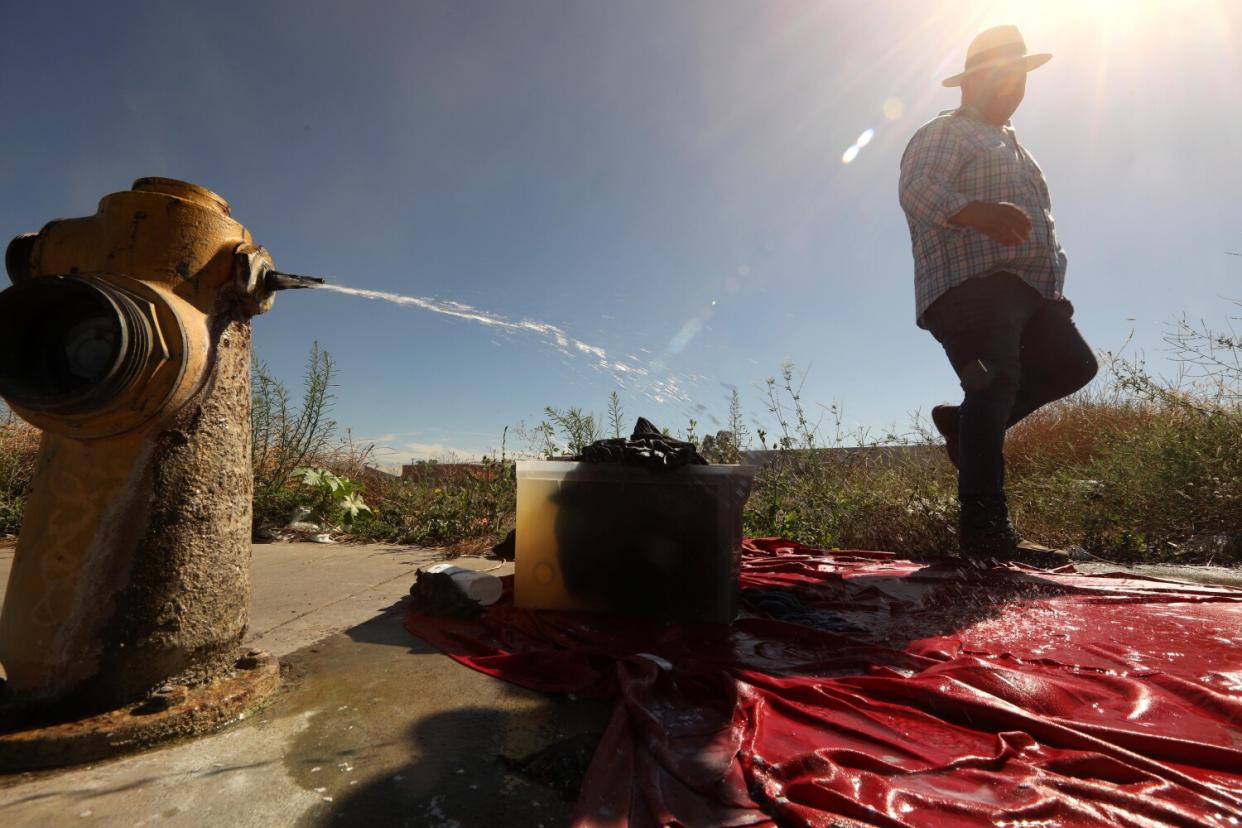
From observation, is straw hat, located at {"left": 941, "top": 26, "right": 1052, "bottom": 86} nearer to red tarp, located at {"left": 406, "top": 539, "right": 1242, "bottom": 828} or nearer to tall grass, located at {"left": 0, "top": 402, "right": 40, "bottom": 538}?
red tarp, located at {"left": 406, "top": 539, "right": 1242, "bottom": 828}

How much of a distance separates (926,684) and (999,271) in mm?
2547

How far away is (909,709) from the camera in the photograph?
131cm

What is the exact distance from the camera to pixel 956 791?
3.27ft

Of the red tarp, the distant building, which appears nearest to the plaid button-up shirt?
the red tarp

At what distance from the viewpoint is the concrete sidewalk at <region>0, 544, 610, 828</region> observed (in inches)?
37.4

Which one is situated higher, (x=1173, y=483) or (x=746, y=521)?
Answer: (x=1173, y=483)

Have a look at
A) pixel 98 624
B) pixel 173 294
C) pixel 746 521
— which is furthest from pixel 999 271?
pixel 98 624

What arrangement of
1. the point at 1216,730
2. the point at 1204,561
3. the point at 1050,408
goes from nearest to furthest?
the point at 1216,730 → the point at 1204,561 → the point at 1050,408

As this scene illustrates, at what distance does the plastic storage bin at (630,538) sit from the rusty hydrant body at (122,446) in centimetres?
104

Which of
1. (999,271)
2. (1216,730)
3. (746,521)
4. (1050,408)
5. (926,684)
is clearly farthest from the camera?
(1050,408)

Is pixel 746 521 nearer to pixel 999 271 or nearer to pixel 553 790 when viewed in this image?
pixel 999 271

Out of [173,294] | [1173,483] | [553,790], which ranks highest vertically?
[173,294]

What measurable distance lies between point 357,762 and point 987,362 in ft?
10.5

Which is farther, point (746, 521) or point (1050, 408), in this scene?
point (1050, 408)
